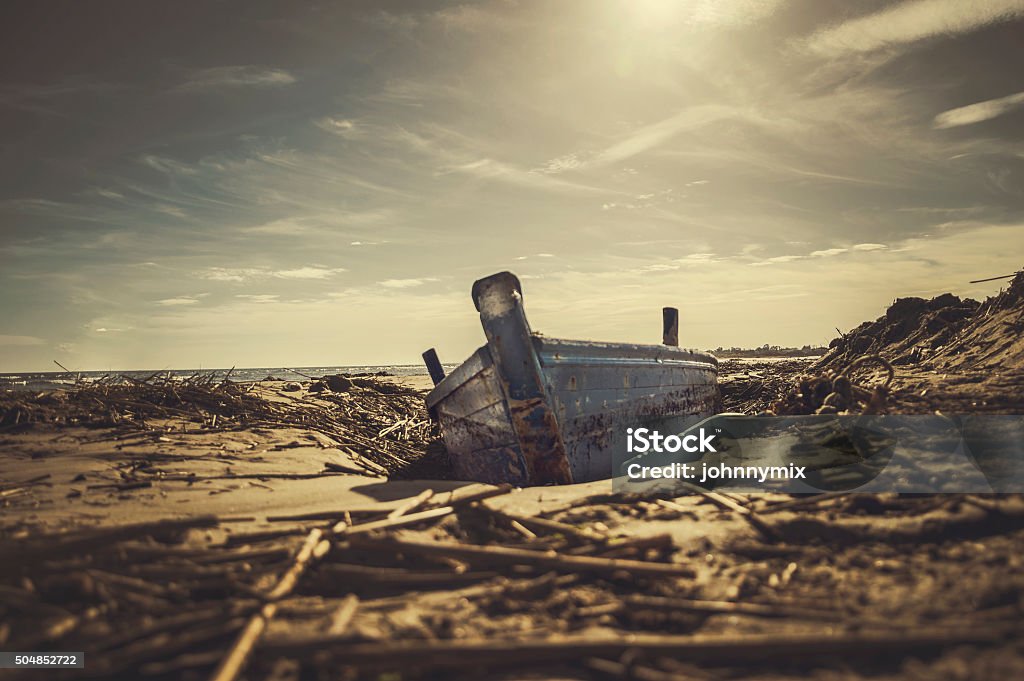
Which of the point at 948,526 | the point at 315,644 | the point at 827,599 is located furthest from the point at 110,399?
the point at 948,526

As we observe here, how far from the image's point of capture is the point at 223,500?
5020 millimetres

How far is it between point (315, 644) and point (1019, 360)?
9.97 meters

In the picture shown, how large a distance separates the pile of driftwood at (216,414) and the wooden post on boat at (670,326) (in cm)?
656

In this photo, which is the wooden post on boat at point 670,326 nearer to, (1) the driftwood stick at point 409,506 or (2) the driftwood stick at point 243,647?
(1) the driftwood stick at point 409,506

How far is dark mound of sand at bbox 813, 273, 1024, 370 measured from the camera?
905 centimetres

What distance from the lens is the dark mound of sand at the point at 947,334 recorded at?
9047 millimetres

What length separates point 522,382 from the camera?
21.1 ft

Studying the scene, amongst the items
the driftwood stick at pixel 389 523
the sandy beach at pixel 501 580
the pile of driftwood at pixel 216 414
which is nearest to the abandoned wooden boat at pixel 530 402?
the sandy beach at pixel 501 580

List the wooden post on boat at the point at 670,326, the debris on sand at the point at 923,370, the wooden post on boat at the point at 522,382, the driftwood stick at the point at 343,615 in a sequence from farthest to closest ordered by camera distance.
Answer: the wooden post on boat at the point at 670,326 → the wooden post on boat at the point at 522,382 → the debris on sand at the point at 923,370 → the driftwood stick at the point at 343,615

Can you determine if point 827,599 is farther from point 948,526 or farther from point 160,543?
point 160,543

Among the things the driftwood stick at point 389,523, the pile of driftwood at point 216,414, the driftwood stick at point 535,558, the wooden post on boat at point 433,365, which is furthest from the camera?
the wooden post on boat at point 433,365

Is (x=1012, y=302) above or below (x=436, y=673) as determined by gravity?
above

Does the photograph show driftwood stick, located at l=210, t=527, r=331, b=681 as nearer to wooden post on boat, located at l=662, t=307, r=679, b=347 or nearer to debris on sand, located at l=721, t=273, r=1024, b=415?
debris on sand, located at l=721, t=273, r=1024, b=415

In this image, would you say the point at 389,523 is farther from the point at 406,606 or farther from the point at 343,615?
the point at 343,615
